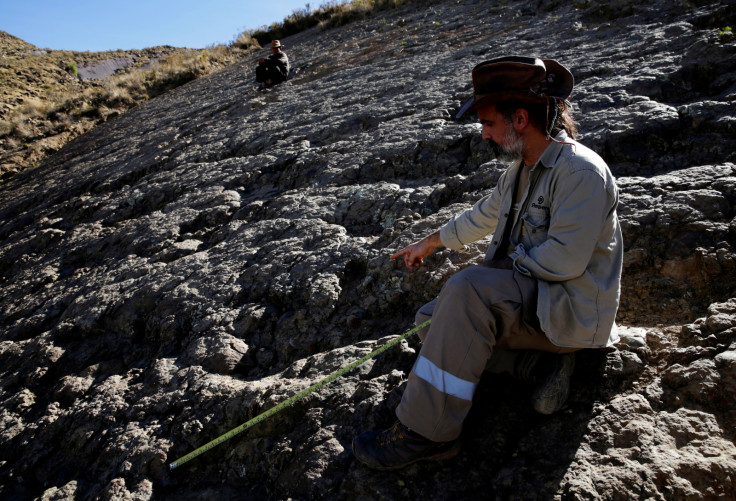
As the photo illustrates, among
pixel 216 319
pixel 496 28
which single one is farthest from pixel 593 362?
pixel 496 28

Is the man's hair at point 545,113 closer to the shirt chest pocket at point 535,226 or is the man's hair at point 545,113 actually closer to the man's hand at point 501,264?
the shirt chest pocket at point 535,226

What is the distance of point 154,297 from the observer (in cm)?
362

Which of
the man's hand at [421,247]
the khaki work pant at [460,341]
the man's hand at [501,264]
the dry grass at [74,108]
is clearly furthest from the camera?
the dry grass at [74,108]

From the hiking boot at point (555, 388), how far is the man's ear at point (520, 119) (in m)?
0.98

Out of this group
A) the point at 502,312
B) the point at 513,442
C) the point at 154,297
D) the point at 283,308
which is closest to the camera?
the point at 502,312

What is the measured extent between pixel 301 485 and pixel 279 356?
101 cm

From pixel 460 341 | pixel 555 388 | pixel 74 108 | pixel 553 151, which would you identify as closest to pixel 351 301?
pixel 460 341

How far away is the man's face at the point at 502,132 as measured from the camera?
1986mm

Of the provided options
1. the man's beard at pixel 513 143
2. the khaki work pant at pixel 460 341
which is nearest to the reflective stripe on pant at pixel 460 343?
the khaki work pant at pixel 460 341

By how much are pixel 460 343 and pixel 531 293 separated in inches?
13.8

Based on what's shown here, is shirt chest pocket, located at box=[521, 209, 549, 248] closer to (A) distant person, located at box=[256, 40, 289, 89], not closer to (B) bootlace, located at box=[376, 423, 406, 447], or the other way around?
(B) bootlace, located at box=[376, 423, 406, 447]

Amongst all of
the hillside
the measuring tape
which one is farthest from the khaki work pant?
the hillside

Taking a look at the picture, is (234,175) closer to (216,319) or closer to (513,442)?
(216,319)

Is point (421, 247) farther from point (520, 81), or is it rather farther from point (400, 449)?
point (400, 449)
